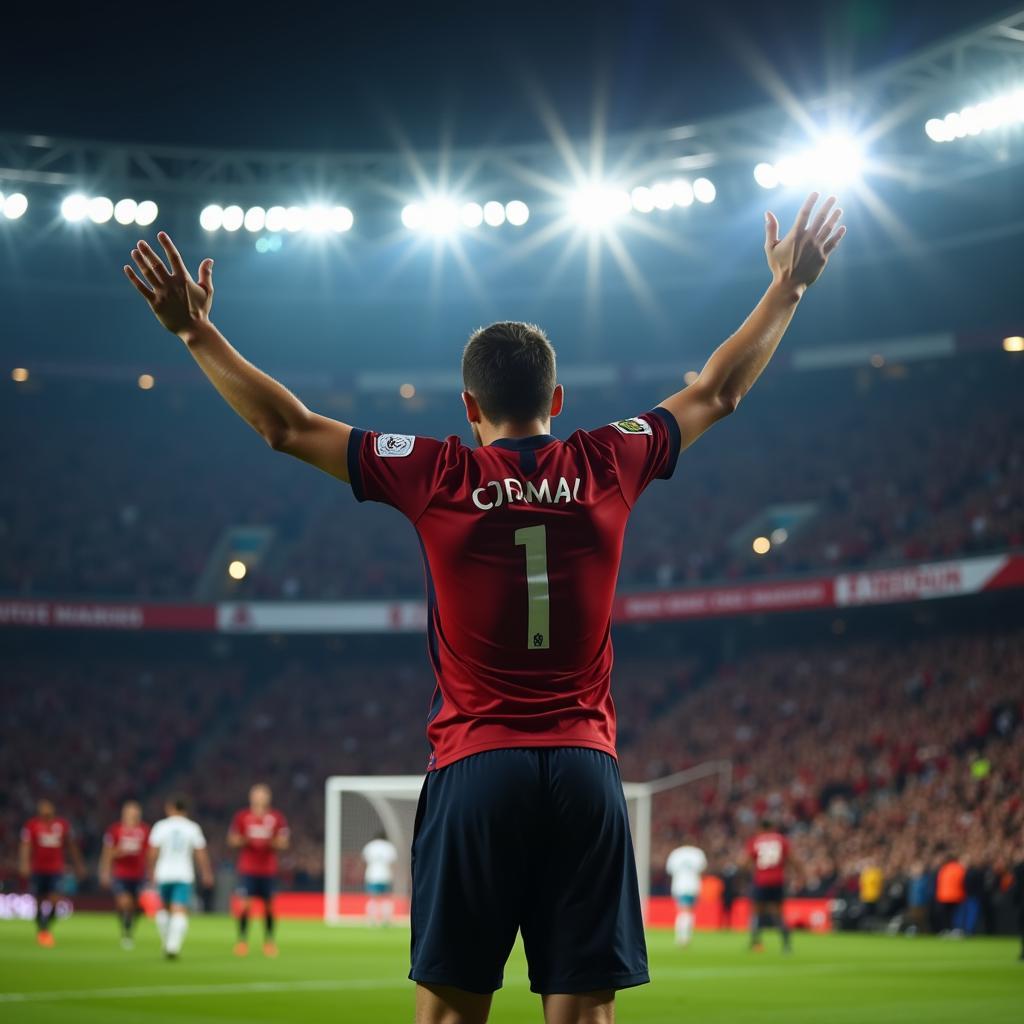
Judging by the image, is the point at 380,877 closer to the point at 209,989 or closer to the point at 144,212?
the point at 209,989

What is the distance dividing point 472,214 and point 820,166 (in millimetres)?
9976

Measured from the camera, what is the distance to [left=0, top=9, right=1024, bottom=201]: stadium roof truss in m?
31.4

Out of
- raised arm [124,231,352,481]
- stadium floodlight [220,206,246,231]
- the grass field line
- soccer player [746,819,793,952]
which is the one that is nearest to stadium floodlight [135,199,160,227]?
stadium floodlight [220,206,246,231]

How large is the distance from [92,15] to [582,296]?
19056 millimetres

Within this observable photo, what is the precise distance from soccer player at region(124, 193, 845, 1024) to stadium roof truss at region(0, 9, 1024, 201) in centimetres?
2824

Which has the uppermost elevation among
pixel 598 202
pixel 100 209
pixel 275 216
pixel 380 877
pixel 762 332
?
pixel 275 216

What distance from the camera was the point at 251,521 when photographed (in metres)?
50.9

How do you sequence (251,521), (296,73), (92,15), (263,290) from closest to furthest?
(92,15)
(296,73)
(263,290)
(251,521)

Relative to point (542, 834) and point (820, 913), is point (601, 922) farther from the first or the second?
point (820, 913)

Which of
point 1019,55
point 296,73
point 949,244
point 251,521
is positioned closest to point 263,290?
point 251,521

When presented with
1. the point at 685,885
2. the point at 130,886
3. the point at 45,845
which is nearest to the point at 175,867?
the point at 130,886

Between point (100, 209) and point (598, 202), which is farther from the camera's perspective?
point (598, 202)

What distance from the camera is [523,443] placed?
3.92 meters

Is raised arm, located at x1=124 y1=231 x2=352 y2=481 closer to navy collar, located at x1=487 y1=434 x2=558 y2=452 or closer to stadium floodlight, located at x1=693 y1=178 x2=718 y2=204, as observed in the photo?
navy collar, located at x1=487 y1=434 x2=558 y2=452
